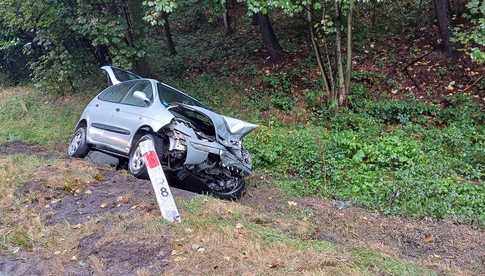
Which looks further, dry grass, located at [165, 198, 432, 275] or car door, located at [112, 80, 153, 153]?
car door, located at [112, 80, 153, 153]

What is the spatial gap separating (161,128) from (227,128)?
1095mm

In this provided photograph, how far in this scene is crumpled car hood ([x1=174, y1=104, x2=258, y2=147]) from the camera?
830 cm

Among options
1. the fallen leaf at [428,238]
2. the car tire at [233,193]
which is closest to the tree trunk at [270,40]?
the car tire at [233,193]

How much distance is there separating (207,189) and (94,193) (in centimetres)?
185

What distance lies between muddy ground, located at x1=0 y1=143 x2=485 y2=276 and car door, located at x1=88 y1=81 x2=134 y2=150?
0.56 meters

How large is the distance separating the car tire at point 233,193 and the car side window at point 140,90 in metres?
1.94

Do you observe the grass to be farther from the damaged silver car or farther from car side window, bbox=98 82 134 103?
the damaged silver car

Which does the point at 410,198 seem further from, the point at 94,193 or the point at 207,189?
the point at 94,193

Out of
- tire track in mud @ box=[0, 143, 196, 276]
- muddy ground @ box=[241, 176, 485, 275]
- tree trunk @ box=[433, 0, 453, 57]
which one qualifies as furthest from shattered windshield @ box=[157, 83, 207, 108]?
tree trunk @ box=[433, 0, 453, 57]

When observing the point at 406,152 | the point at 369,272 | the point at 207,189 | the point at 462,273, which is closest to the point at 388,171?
the point at 406,152

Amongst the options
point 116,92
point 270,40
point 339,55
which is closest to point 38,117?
point 270,40

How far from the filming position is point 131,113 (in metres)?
8.97

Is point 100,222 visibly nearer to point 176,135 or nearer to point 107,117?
point 176,135

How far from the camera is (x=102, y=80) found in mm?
18016
